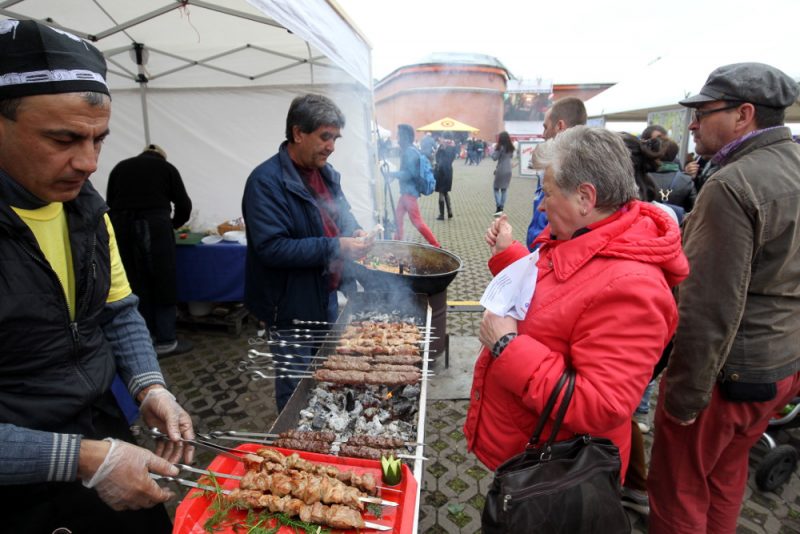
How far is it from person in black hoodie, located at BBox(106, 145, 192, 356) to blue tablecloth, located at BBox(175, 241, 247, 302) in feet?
1.48

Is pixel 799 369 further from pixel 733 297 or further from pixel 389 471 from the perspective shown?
pixel 389 471

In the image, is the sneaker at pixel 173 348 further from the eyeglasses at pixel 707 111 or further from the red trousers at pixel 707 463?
the eyeglasses at pixel 707 111

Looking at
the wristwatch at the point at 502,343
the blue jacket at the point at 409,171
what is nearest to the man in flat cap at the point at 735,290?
the wristwatch at the point at 502,343

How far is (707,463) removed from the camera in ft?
8.03

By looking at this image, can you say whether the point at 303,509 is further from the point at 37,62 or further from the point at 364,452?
the point at 37,62

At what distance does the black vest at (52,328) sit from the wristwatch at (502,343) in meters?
1.60

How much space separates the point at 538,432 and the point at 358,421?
1.35m

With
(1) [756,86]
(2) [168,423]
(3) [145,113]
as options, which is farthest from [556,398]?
(3) [145,113]

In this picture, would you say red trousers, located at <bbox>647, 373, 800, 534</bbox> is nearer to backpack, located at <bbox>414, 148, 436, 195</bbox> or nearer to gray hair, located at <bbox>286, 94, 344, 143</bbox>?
gray hair, located at <bbox>286, 94, 344, 143</bbox>

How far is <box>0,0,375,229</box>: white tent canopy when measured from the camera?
210 inches

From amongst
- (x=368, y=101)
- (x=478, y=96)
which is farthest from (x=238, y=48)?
(x=478, y=96)

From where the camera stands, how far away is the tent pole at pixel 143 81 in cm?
611

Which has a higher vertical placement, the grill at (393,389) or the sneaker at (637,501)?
the grill at (393,389)

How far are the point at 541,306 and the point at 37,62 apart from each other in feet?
6.33
